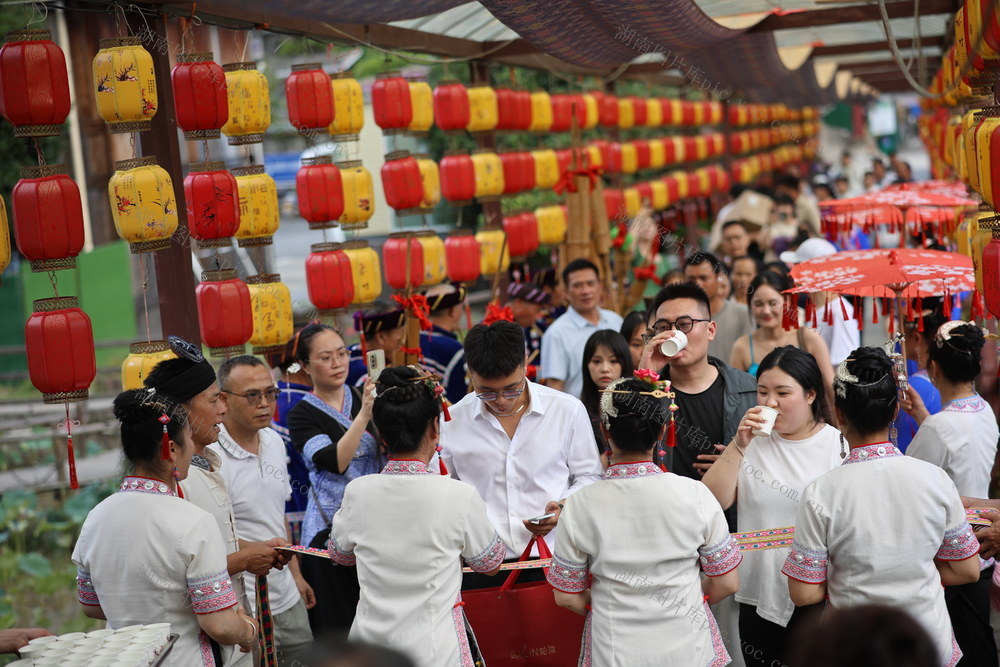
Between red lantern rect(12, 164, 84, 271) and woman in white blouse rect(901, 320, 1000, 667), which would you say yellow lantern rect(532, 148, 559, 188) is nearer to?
red lantern rect(12, 164, 84, 271)

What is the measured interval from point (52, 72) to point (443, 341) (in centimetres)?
253

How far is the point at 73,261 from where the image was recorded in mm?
4117

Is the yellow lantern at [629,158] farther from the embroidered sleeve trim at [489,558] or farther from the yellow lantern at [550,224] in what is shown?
the embroidered sleeve trim at [489,558]

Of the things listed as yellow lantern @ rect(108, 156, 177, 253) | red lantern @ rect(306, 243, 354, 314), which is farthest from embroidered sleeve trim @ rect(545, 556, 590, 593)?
red lantern @ rect(306, 243, 354, 314)

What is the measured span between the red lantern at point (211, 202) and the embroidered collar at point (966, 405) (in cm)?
311

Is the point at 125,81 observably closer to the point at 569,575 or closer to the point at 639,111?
the point at 569,575

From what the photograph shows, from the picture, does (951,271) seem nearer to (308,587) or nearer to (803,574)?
(803,574)

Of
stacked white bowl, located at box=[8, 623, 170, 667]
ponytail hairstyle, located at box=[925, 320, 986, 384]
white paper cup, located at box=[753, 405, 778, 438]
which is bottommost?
stacked white bowl, located at box=[8, 623, 170, 667]

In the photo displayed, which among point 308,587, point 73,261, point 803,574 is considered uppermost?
point 73,261

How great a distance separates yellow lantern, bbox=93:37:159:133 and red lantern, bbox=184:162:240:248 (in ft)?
1.44

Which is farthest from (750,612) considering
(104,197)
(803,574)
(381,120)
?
(104,197)

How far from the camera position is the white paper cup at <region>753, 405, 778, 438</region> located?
3.19 metres

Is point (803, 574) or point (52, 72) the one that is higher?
point (52, 72)

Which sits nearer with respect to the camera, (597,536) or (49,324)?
(597,536)
